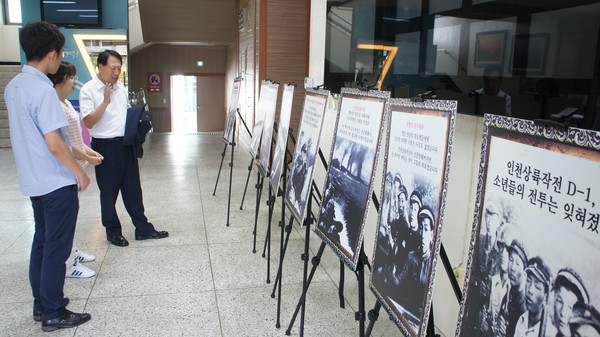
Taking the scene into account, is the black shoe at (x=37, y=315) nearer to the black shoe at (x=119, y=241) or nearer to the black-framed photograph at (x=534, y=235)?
the black shoe at (x=119, y=241)

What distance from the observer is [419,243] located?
1.44m

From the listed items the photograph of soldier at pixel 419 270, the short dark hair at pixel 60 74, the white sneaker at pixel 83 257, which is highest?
the short dark hair at pixel 60 74

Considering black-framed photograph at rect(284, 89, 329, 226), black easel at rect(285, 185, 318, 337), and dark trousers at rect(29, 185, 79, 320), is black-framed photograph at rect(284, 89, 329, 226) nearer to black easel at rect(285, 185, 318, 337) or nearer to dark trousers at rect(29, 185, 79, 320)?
black easel at rect(285, 185, 318, 337)

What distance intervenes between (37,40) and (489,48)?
2185 mm

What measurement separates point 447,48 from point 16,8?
13.9 m

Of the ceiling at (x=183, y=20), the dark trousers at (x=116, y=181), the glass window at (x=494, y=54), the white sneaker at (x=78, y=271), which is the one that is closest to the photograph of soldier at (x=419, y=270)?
the glass window at (x=494, y=54)

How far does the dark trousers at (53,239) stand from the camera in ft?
8.04

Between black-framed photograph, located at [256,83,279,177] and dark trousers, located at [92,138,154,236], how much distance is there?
1.06 meters

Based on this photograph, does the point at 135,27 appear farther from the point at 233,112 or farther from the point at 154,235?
the point at 154,235

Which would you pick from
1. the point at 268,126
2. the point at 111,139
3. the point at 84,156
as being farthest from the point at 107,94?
the point at 268,126

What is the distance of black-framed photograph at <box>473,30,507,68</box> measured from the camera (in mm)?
2047

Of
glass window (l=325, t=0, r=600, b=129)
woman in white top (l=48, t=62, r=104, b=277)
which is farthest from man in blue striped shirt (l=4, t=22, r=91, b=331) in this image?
glass window (l=325, t=0, r=600, b=129)

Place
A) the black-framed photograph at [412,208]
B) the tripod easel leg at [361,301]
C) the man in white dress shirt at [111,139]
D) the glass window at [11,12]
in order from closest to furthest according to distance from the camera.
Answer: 1. the black-framed photograph at [412,208]
2. the tripod easel leg at [361,301]
3. the man in white dress shirt at [111,139]
4. the glass window at [11,12]

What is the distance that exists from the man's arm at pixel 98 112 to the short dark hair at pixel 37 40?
3.24 feet
